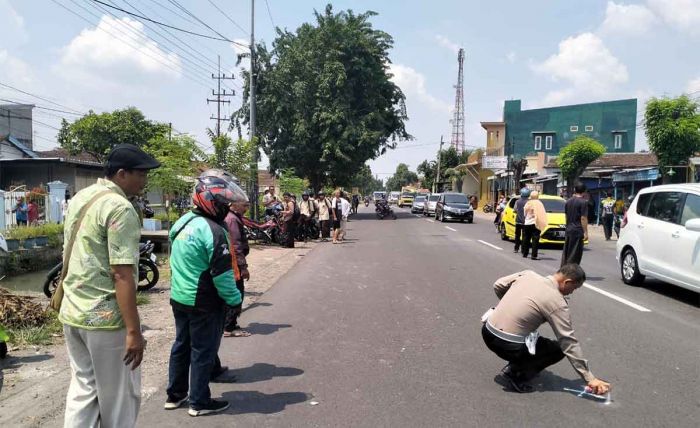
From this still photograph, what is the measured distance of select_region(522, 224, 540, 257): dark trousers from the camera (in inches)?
535

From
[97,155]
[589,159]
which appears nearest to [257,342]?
[589,159]

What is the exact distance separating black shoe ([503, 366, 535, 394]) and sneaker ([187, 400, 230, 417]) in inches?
93.1

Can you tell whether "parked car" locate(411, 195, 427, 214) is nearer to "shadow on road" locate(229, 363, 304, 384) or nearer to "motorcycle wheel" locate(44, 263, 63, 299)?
"motorcycle wheel" locate(44, 263, 63, 299)

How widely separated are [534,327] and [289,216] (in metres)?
12.9

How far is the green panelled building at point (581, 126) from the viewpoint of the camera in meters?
53.7

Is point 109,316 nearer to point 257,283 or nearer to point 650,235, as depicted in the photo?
point 257,283

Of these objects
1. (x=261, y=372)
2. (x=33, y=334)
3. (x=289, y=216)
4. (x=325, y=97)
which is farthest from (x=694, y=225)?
(x=325, y=97)

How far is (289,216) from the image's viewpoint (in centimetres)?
1697

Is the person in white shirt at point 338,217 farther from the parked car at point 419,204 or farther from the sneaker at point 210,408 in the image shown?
the parked car at point 419,204

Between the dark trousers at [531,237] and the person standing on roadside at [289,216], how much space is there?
675 cm

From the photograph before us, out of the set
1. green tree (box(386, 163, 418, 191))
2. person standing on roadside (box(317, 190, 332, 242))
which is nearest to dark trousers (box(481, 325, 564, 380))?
person standing on roadside (box(317, 190, 332, 242))

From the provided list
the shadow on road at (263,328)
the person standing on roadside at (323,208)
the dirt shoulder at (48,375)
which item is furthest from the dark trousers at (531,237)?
the shadow on road at (263,328)

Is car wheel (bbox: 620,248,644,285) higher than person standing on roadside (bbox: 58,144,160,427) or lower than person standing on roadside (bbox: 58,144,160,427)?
lower

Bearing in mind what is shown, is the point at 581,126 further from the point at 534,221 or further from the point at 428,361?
the point at 428,361
